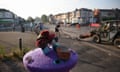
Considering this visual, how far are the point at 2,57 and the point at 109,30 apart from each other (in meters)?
9.99

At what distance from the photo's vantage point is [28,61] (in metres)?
2.76

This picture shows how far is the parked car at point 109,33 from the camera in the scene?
14.3 m

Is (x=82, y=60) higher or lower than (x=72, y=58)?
lower

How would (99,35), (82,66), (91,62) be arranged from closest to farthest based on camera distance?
(82,66) → (91,62) → (99,35)

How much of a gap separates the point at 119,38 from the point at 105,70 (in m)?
7.51

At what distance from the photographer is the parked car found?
1434 centimetres

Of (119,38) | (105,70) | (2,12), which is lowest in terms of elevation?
(105,70)

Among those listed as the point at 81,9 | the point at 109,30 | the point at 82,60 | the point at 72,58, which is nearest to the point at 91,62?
the point at 82,60

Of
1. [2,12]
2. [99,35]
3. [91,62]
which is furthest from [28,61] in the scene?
[2,12]

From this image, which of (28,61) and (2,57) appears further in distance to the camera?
(2,57)

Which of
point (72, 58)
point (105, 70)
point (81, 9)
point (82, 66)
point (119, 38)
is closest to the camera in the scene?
point (72, 58)

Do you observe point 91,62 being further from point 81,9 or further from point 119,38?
point 81,9

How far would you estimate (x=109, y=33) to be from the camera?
14766 millimetres

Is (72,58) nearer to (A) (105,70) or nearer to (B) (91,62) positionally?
(A) (105,70)
